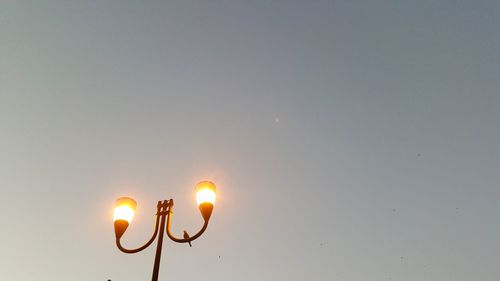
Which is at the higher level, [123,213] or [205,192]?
[205,192]

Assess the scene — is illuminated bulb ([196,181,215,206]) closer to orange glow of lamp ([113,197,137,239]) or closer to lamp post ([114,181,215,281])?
lamp post ([114,181,215,281])

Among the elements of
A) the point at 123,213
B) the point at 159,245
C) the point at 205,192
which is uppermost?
the point at 205,192

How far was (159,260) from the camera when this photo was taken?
17.5 feet

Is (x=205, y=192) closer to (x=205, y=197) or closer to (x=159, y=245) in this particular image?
(x=205, y=197)

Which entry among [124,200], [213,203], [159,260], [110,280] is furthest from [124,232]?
[110,280]

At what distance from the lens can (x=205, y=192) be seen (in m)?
5.89

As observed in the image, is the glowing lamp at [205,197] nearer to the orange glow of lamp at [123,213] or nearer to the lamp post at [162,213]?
the lamp post at [162,213]

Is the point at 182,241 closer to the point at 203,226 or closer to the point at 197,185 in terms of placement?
the point at 203,226

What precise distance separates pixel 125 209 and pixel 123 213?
72mm

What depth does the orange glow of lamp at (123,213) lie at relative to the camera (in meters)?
6.02

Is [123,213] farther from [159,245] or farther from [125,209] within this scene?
[159,245]

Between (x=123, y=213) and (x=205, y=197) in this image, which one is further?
(x=123, y=213)

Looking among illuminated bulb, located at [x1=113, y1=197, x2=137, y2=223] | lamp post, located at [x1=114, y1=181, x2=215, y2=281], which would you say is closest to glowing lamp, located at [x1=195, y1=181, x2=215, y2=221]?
lamp post, located at [x1=114, y1=181, x2=215, y2=281]

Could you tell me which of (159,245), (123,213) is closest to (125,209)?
(123,213)
